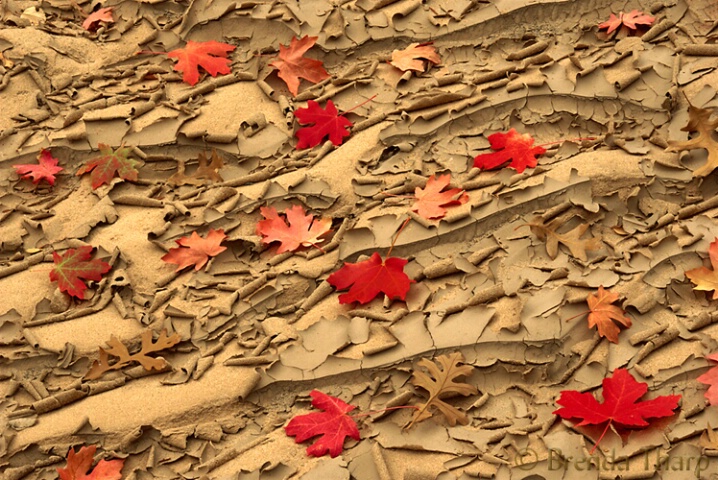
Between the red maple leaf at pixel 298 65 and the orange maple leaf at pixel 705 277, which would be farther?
the red maple leaf at pixel 298 65

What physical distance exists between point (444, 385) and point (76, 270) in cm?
134

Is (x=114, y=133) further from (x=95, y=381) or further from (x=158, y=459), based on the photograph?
(x=158, y=459)

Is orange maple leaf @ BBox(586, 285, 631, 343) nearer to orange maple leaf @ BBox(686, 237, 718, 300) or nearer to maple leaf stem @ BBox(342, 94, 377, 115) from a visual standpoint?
orange maple leaf @ BBox(686, 237, 718, 300)

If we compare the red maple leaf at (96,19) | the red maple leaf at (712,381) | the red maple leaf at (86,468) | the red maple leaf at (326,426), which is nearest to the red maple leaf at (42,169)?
the red maple leaf at (96,19)

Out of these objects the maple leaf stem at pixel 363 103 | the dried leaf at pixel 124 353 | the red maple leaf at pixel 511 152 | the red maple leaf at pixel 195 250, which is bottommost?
the dried leaf at pixel 124 353

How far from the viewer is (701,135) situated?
115 inches

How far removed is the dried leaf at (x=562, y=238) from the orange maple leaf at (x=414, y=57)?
99 cm

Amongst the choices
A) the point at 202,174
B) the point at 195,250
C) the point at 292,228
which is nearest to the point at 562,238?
the point at 292,228

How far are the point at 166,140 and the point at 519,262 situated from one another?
1473 mm

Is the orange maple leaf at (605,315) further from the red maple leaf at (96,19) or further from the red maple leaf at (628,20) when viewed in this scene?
the red maple leaf at (96,19)

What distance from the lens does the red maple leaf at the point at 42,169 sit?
344 centimetres

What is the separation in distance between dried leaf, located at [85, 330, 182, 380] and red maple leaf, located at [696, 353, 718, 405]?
1.50 metres

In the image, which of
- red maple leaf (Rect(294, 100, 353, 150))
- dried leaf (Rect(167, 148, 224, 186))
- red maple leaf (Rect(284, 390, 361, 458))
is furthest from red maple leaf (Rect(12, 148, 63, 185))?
red maple leaf (Rect(284, 390, 361, 458))

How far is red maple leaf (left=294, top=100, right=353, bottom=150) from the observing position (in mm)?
3367
